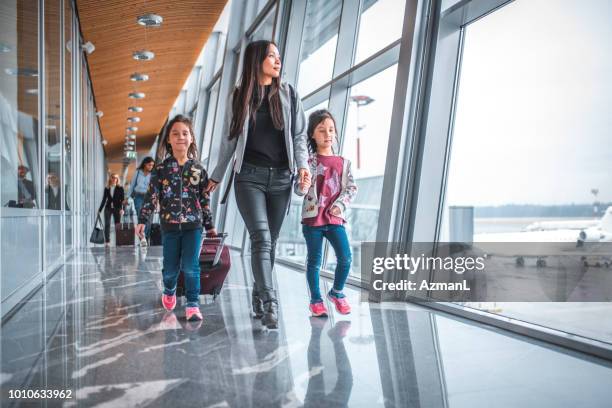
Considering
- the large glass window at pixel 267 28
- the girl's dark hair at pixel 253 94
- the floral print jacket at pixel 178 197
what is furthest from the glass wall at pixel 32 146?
the large glass window at pixel 267 28

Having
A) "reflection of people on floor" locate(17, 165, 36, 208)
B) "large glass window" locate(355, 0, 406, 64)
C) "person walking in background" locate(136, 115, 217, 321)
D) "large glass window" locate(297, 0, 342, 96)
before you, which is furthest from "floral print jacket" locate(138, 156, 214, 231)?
"large glass window" locate(297, 0, 342, 96)

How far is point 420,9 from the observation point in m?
3.87

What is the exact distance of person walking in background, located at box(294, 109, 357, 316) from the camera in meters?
3.33

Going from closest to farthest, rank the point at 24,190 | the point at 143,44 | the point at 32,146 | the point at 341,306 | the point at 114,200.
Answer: the point at 341,306, the point at 24,190, the point at 32,146, the point at 114,200, the point at 143,44

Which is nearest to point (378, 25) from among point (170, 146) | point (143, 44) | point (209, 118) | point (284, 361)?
point (170, 146)

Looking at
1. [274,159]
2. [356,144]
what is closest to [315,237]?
[274,159]

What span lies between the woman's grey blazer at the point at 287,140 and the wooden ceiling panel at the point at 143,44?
18.4 ft

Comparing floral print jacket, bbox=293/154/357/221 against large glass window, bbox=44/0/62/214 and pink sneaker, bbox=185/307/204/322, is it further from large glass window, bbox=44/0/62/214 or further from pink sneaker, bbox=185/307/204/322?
large glass window, bbox=44/0/62/214

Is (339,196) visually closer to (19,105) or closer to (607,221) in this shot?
(607,221)

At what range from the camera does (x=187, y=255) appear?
3344 millimetres

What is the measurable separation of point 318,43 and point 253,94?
4090 mm

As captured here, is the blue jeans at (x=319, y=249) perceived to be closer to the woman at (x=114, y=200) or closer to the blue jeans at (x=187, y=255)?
the blue jeans at (x=187, y=255)

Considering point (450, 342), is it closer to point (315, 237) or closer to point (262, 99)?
point (315, 237)

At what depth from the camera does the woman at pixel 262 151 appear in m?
2.97
